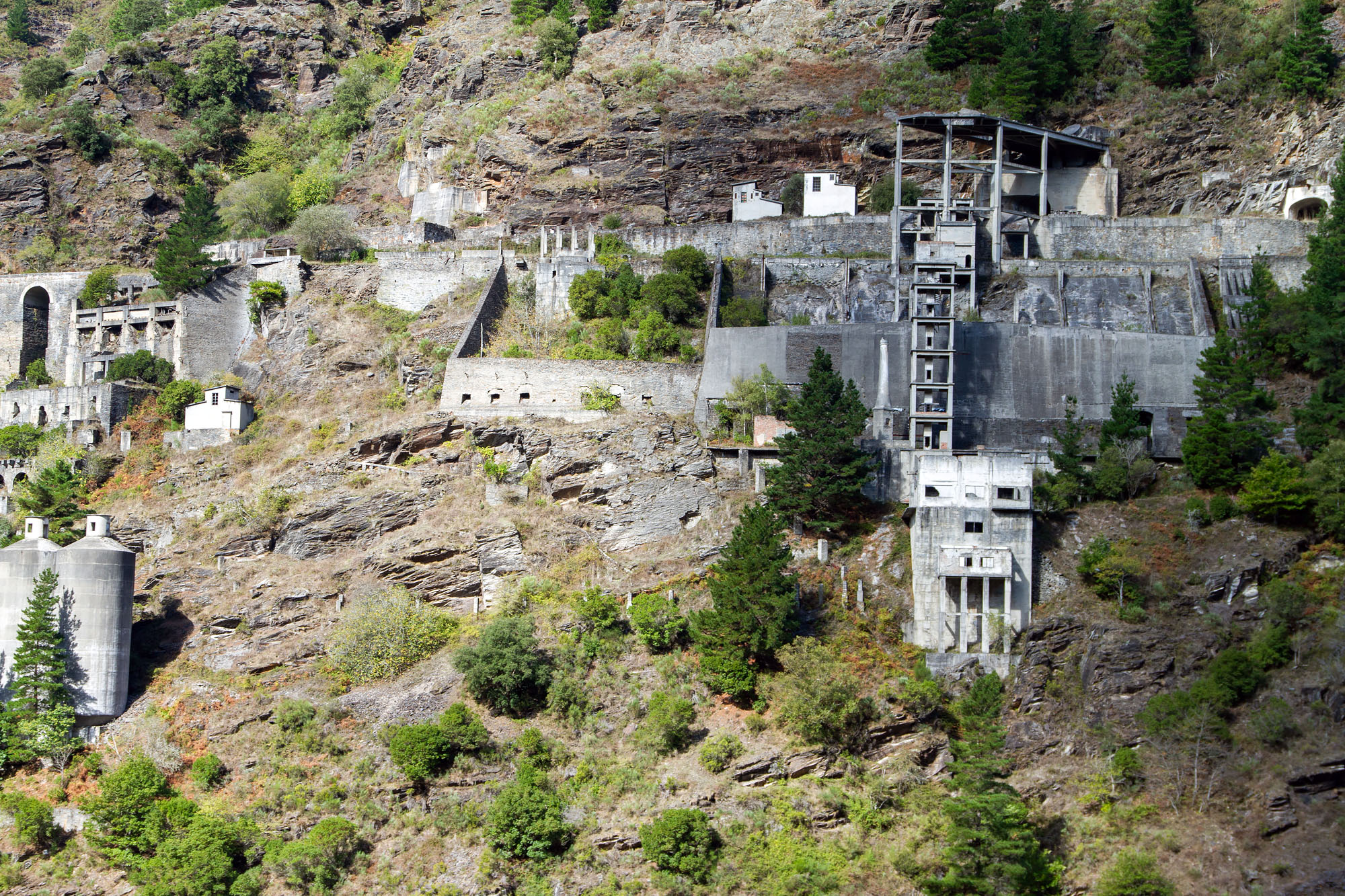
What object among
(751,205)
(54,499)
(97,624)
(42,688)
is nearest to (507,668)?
(97,624)

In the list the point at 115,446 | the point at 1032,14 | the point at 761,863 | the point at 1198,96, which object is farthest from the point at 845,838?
the point at 1032,14

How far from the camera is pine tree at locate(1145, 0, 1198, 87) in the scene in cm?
7331

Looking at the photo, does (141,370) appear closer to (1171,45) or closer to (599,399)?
(599,399)

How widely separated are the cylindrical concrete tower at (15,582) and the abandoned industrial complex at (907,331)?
77 mm

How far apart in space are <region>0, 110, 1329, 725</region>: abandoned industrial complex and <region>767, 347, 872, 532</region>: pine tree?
7.00 ft

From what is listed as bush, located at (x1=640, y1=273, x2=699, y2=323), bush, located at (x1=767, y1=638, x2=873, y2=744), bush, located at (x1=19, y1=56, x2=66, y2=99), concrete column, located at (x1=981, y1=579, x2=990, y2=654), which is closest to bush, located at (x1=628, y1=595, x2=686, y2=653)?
bush, located at (x1=767, y1=638, x2=873, y2=744)

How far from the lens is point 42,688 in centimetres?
4938

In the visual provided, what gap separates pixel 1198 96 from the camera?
72.1 m

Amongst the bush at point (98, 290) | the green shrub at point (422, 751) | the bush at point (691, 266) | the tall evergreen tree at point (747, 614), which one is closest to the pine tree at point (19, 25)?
the bush at point (98, 290)

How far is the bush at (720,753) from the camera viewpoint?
44688mm

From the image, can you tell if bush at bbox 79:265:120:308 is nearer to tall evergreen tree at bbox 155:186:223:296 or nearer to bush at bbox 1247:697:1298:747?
tall evergreen tree at bbox 155:186:223:296

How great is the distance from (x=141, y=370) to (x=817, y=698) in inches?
1395

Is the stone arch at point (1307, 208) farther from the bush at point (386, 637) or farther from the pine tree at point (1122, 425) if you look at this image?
the bush at point (386, 637)

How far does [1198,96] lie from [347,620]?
45.6 m
